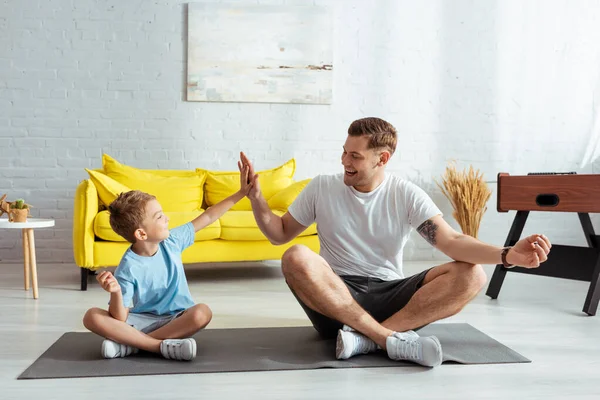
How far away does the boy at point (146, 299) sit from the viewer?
2490 millimetres

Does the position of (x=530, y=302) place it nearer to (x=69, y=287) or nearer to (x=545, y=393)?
(x=545, y=393)

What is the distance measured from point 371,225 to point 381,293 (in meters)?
0.27

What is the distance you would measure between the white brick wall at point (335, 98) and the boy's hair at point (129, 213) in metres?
3.05

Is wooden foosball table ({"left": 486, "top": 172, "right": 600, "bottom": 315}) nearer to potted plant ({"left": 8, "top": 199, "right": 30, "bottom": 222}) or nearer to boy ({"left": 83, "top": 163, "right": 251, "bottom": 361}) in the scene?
boy ({"left": 83, "top": 163, "right": 251, "bottom": 361})

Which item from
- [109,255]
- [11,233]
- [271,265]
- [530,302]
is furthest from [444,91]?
[11,233]

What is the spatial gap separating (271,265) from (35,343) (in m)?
2.89

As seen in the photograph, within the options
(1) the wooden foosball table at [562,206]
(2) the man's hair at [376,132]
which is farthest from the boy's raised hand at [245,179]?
(1) the wooden foosball table at [562,206]

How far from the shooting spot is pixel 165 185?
484cm

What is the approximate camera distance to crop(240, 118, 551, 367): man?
2525 millimetres

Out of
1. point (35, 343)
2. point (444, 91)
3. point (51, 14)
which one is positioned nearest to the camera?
point (35, 343)

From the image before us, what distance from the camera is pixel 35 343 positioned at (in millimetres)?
2803

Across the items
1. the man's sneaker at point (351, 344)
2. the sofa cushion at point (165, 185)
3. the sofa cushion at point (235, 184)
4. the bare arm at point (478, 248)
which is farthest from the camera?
the sofa cushion at point (235, 184)

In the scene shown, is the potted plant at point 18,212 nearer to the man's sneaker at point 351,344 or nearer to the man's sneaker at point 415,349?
the man's sneaker at point 351,344

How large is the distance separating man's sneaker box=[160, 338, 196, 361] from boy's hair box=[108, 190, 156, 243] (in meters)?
0.40
